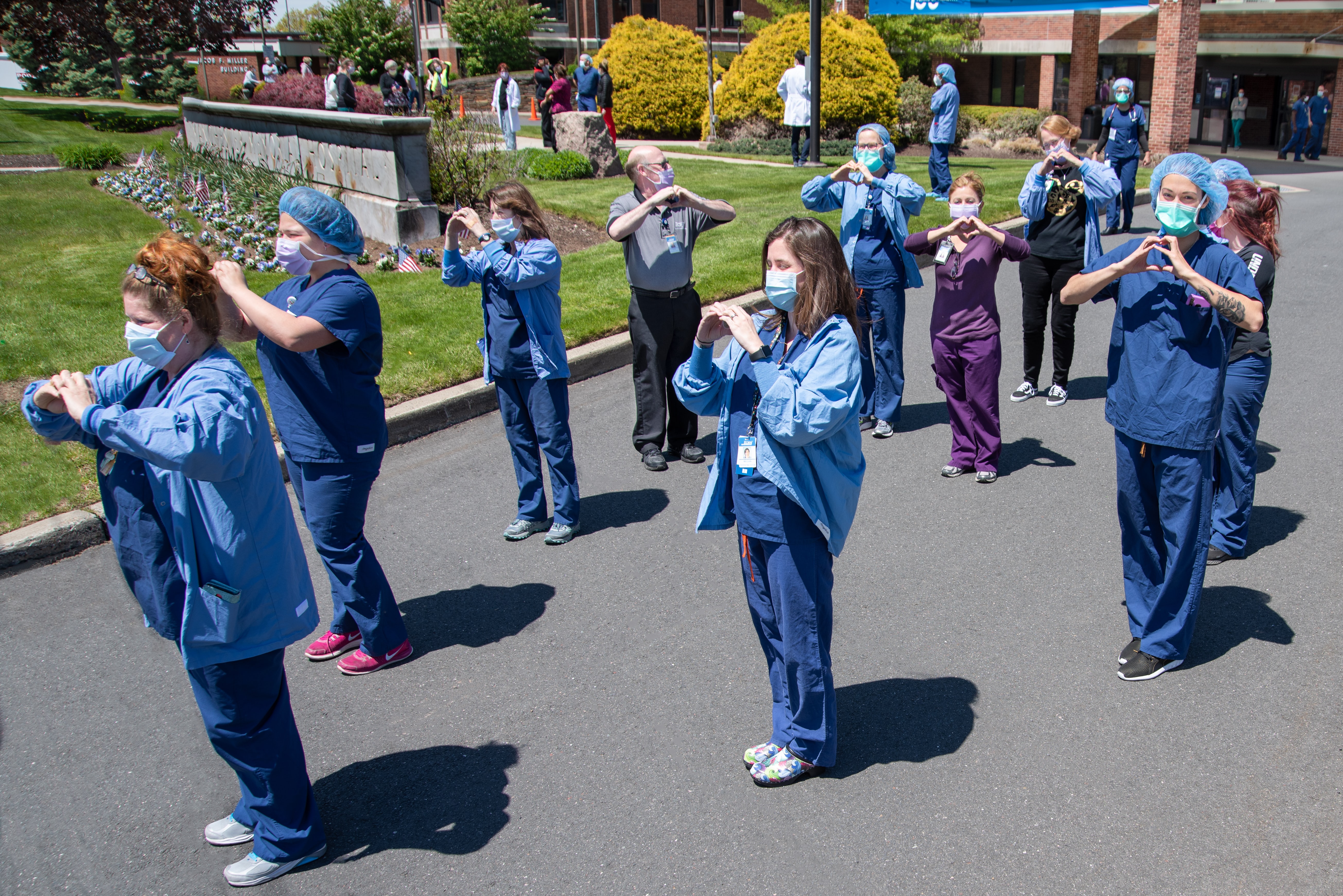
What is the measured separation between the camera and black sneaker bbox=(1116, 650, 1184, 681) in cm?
434

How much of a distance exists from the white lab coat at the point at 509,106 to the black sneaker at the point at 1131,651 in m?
20.2

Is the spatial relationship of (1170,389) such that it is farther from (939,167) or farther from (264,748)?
(939,167)

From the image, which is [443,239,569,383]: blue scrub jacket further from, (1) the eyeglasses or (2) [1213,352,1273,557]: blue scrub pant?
(2) [1213,352,1273,557]: blue scrub pant

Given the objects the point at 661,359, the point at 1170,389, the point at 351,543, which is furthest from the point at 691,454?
the point at 1170,389

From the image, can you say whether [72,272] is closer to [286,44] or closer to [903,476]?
[903,476]

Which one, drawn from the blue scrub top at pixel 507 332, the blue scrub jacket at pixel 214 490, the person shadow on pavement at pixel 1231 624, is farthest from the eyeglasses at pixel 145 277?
the person shadow on pavement at pixel 1231 624

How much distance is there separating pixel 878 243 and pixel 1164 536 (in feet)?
10.7

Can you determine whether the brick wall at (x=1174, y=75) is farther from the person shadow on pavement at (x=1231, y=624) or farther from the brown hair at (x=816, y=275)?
the brown hair at (x=816, y=275)

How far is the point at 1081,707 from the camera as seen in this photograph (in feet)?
13.7

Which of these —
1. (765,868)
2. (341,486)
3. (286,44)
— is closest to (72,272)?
(341,486)

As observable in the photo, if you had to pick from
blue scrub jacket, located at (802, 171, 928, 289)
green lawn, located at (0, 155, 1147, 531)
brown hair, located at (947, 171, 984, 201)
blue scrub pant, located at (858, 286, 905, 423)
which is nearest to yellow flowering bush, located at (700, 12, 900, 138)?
green lawn, located at (0, 155, 1147, 531)

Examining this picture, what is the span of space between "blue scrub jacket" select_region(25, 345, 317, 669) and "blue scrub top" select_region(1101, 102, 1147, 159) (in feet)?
47.3

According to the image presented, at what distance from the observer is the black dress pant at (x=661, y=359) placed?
6.81 metres

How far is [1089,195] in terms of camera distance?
6508mm
